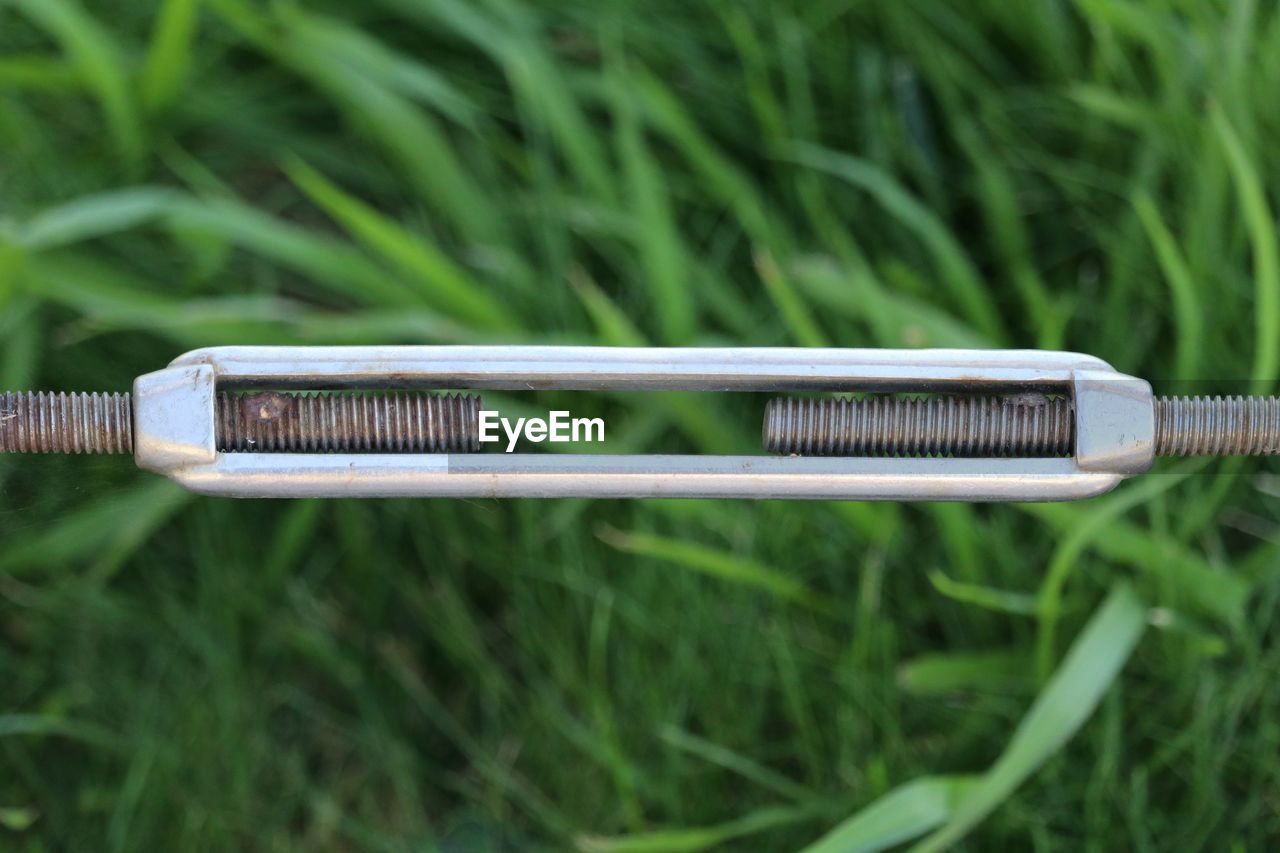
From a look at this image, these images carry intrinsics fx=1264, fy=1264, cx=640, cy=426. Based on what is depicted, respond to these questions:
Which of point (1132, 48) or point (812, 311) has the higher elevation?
point (1132, 48)

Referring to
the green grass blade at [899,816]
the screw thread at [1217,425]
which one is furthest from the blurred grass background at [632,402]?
the screw thread at [1217,425]

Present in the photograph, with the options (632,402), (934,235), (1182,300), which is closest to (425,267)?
(632,402)

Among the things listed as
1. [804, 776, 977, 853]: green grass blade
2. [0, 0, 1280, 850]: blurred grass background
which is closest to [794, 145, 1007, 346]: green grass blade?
Answer: [0, 0, 1280, 850]: blurred grass background

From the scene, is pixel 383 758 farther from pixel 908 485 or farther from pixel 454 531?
pixel 908 485

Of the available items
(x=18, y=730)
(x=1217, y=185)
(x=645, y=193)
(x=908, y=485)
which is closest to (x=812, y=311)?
(x=645, y=193)

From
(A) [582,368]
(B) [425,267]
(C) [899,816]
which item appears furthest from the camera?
(B) [425,267]

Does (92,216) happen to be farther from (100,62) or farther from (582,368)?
(582,368)
